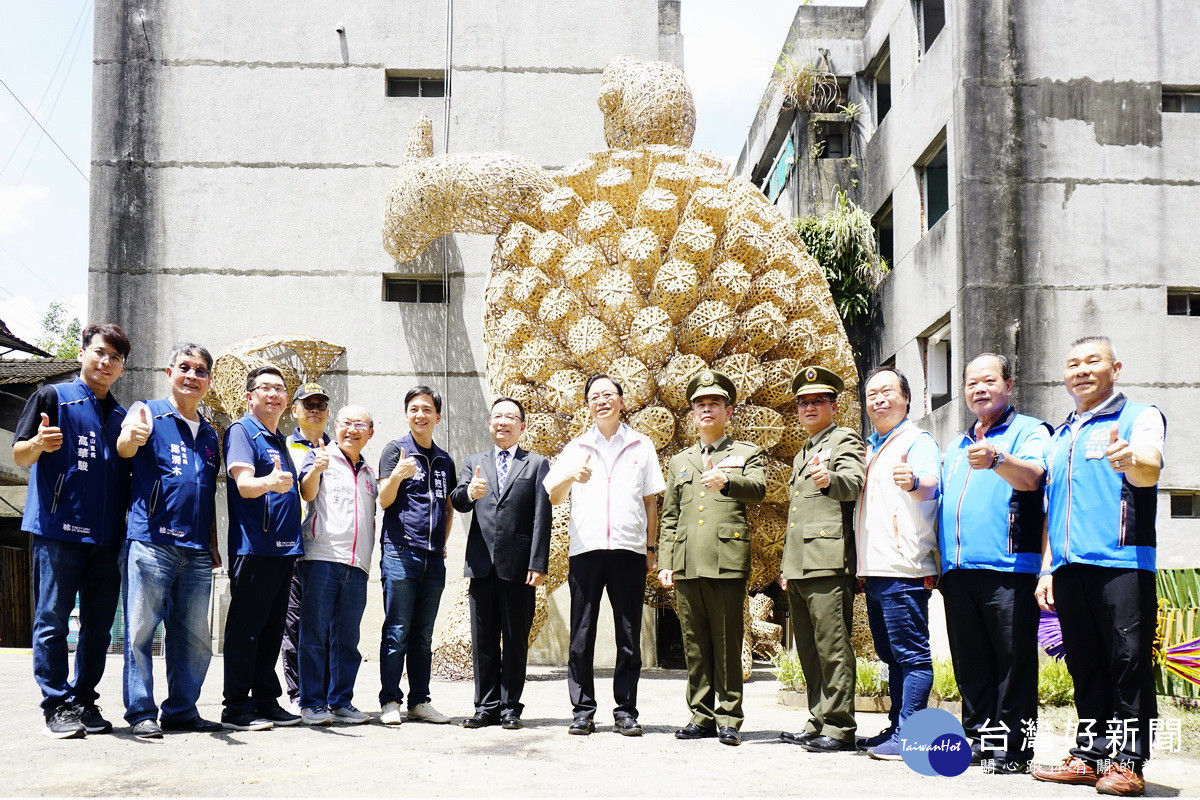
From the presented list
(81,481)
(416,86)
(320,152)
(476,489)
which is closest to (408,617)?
(476,489)

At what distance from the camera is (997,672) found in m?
A: 5.13

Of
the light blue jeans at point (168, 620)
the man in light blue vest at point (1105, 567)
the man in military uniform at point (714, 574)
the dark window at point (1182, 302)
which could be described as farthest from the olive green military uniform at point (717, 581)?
the dark window at point (1182, 302)

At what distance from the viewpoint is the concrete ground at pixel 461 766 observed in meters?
4.35

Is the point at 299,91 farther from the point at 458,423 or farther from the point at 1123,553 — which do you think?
the point at 1123,553

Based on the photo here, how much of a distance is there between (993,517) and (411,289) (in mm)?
8043

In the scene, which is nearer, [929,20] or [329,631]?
[329,631]

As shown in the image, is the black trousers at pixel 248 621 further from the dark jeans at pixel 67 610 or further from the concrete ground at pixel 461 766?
the dark jeans at pixel 67 610

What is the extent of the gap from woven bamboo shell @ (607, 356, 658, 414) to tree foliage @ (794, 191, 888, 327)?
6.14 meters

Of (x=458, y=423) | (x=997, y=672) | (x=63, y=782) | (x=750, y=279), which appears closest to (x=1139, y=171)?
(x=750, y=279)

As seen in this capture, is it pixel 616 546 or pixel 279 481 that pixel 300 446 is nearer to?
pixel 279 481

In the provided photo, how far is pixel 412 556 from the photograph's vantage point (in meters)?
6.24

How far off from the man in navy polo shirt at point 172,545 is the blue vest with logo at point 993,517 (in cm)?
369

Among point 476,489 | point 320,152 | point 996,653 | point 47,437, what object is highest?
point 320,152

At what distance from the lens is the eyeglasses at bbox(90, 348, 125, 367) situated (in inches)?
218
